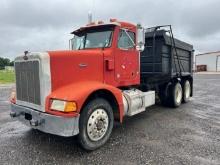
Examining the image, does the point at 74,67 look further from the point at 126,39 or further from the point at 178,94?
the point at 178,94

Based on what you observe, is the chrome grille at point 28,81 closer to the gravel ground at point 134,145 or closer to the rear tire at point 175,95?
the gravel ground at point 134,145

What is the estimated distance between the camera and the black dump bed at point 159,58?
23.9 feet

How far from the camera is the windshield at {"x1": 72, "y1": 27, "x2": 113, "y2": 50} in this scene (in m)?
5.23

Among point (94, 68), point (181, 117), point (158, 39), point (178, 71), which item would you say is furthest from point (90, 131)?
point (178, 71)

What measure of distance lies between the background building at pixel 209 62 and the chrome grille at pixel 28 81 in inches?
2210

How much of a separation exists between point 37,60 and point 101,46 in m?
1.74

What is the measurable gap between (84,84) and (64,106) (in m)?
0.80

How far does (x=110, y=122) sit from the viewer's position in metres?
4.67

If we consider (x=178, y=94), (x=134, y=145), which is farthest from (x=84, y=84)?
(x=178, y=94)

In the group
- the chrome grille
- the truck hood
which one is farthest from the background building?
the chrome grille

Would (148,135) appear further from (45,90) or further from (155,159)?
(45,90)

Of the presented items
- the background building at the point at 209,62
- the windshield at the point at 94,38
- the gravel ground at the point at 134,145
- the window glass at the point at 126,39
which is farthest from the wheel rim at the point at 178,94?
the background building at the point at 209,62

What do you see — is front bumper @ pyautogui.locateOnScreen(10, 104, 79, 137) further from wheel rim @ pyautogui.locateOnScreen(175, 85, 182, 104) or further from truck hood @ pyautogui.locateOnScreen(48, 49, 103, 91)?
wheel rim @ pyautogui.locateOnScreen(175, 85, 182, 104)

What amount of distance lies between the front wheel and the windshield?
1496 mm
